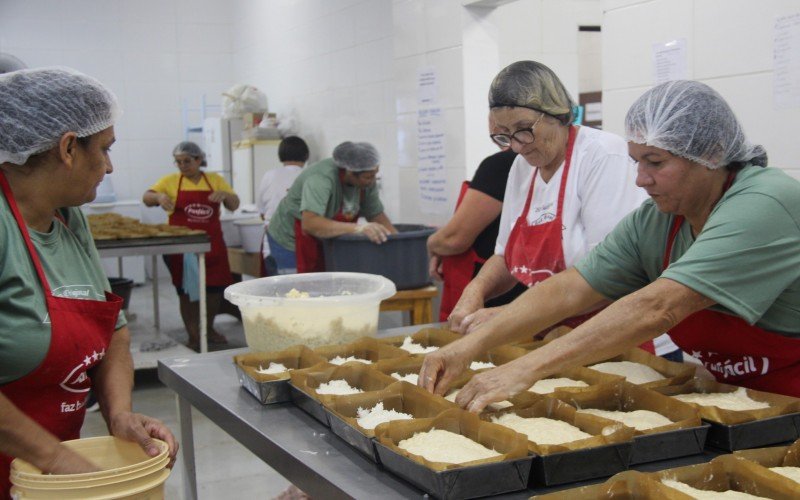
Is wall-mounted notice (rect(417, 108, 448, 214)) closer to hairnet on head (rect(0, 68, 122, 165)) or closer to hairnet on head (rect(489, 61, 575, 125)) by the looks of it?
hairnet on head (rect(489, 61, 575, 125))

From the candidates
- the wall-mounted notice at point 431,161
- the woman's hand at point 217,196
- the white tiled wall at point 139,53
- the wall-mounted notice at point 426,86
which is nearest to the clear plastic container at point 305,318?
the wall-mounted notice at point 431,161

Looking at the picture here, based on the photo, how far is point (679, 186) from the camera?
5.37 ft

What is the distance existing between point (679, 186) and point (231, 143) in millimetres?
6937

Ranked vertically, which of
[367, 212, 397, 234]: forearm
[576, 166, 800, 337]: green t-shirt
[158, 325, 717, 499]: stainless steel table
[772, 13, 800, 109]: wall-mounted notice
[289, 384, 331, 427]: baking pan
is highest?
[772, 13, 800, 109]: wall-mounted notice

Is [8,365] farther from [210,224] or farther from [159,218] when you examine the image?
[159,218]

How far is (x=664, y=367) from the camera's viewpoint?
1.75m

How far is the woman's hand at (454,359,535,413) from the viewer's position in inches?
59.1

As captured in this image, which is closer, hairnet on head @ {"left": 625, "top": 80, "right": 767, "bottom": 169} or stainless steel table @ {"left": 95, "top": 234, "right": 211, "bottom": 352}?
hairnet on head @ {"left": 625, "top": 80, "right": 767, "bottom": 169}

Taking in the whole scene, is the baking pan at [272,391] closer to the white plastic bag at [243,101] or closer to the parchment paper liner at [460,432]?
the parchment paper liner at [460,432]

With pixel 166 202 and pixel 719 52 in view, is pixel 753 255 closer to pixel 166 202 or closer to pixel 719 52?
pixel 719 52

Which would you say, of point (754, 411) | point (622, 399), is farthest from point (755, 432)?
point (622, 399)

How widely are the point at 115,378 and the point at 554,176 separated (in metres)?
1.30

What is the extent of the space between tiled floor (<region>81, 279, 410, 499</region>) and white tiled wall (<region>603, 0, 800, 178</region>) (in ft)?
6.90

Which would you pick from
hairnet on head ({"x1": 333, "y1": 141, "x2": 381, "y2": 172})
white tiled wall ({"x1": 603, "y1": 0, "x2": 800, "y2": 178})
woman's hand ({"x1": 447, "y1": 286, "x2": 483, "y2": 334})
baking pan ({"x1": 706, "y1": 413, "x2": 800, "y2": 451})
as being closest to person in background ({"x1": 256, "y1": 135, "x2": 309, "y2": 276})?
hairnet on head ({"x1": 333, "y1": 141, "x2": 381, "y2": 172})
